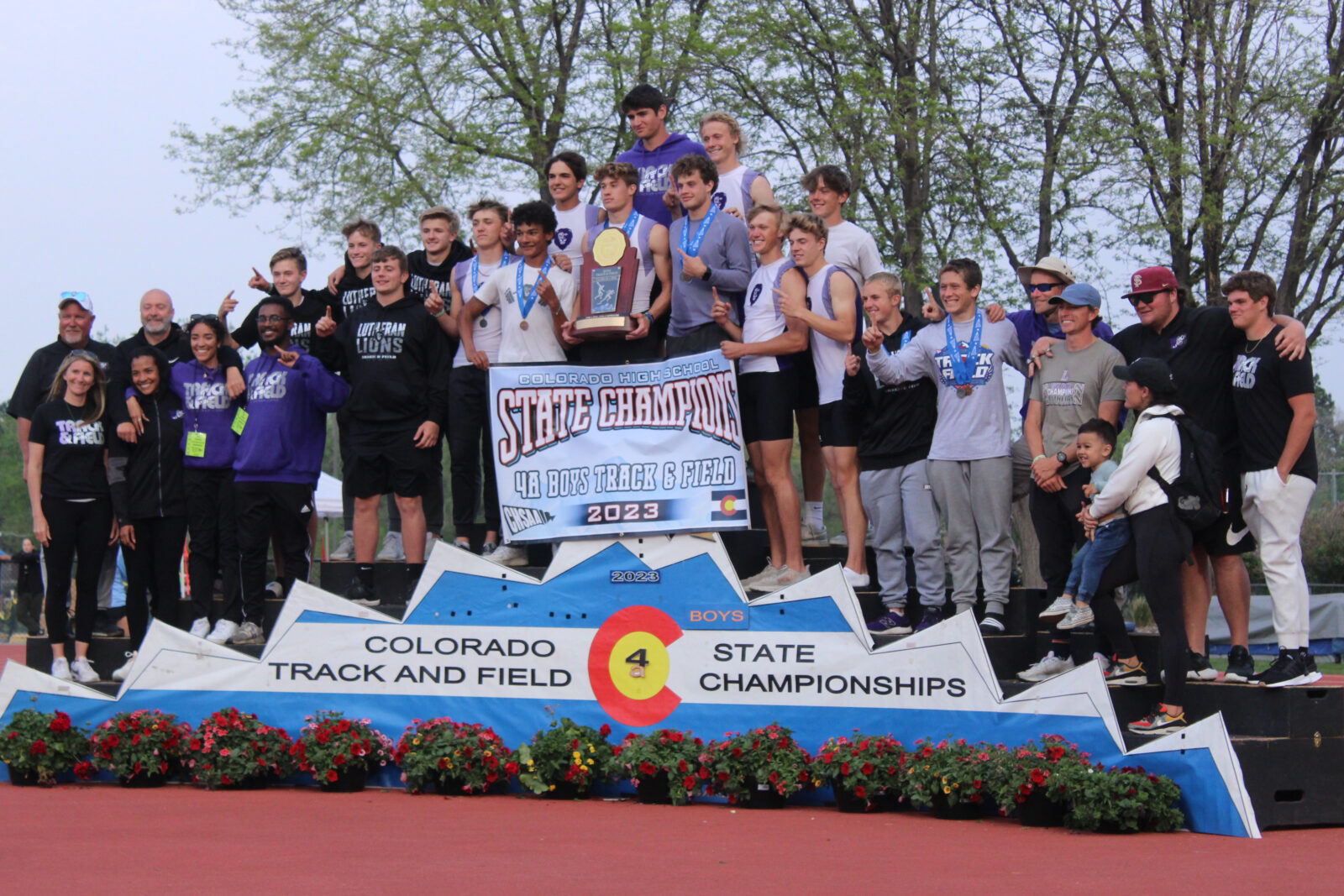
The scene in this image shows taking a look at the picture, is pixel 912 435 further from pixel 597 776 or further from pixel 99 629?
pixel 99 629

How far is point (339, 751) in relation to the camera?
758 centimetres

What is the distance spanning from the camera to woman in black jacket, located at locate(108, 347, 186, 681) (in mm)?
8758

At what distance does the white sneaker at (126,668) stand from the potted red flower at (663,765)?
10.5 ft

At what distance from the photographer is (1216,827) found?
6422 millimetres

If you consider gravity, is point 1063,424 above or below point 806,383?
below

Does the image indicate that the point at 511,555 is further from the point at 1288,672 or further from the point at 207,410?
the point at 1288,672

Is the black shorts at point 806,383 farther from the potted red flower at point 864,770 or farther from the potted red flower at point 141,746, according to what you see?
the potted red flower at point 141,746

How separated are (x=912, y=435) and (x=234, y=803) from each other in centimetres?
429

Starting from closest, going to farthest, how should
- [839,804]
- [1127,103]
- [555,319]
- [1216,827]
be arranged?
[1216,827], [839,804], [555,319], [1127,103]

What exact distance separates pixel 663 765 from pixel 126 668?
3.66 metres

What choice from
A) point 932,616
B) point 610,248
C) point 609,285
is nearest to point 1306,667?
point 932,616

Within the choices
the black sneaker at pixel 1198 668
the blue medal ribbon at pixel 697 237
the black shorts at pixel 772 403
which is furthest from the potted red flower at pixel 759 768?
the blue medal ribbon at pixel 697 237

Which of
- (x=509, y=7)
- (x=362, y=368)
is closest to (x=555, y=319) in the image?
(x=362, y=368)

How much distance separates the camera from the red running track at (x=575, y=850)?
528cm
